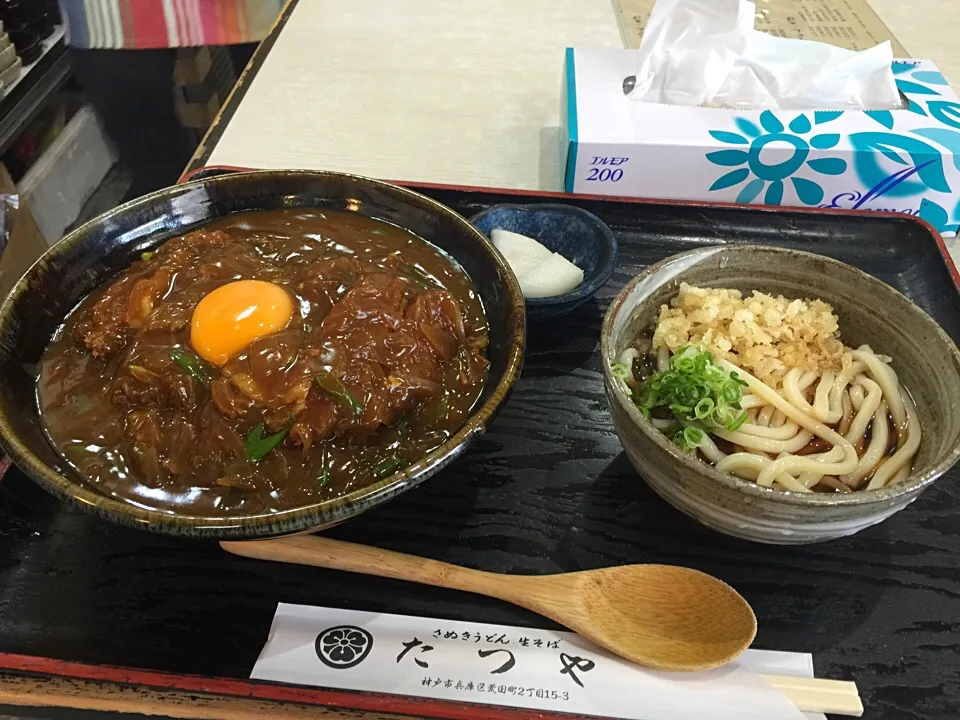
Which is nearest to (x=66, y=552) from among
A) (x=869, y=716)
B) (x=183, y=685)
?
(x=183, y=685)

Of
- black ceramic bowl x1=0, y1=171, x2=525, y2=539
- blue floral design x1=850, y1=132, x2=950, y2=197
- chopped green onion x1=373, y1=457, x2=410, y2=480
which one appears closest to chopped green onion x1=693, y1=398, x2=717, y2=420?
black ceramic bowl x1=0, y1=171, x2=525, y2=539

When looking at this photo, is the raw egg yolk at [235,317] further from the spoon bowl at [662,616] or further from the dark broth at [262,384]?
the spoon bowl at [662,616]

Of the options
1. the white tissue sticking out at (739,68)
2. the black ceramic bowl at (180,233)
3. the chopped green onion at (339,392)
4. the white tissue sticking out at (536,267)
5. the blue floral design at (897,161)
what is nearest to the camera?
the black ceramic bowl at (180,233)

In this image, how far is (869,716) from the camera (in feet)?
4.76

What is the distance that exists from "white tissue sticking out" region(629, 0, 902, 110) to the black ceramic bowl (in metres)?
1.29

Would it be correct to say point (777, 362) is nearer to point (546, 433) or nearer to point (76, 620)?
point (546, 433)

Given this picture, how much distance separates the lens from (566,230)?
250cm

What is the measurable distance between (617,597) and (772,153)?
6.14 feet

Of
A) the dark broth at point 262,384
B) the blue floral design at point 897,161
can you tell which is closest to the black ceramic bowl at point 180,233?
the dark broth at point 262,384

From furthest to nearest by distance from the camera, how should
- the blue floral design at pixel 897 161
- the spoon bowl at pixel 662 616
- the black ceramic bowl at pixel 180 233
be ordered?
1. the blue floral design at pixel 897 161
2. the spoon bowl at pixel 662 616
3. the black ceramic bowl at pixel 180 233

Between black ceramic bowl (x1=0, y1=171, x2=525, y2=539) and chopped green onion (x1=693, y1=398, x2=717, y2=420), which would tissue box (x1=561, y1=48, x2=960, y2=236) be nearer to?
black ceramic bowl (x1=0, y1=171, x2=525, y2=539)

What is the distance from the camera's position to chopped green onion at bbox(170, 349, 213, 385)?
1656 mm

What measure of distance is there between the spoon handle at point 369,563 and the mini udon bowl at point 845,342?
0.50m

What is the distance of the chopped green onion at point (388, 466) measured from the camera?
1.53 metres
